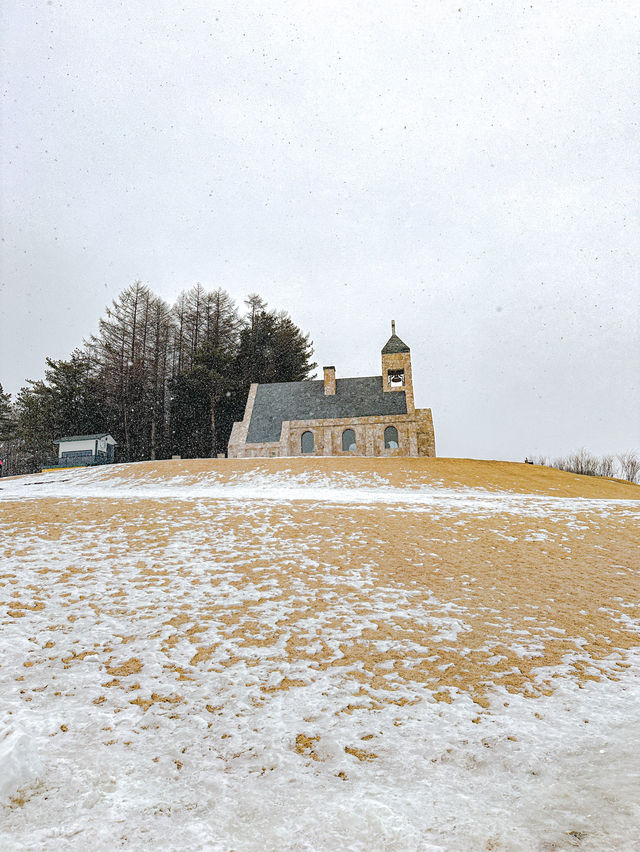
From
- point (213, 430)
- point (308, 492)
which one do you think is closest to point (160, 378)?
point (213, 430)

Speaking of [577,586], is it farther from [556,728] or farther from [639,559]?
[556,728]

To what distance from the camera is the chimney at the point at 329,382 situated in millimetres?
38066

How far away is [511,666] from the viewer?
5.38 metres

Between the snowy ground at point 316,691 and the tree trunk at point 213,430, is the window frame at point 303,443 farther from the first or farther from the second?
the snowy ground at point 316,691

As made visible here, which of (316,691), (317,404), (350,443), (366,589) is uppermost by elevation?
(317,404)

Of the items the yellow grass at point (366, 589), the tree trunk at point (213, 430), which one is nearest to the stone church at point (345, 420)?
the tree trunk at point (213, 430)

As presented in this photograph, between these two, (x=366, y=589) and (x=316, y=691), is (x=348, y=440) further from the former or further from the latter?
(x=316, y=691)

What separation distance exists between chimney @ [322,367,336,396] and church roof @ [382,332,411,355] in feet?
14.3

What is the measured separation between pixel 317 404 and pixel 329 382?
224cm

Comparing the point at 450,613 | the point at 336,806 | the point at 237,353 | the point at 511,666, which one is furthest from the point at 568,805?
the point at 237,353

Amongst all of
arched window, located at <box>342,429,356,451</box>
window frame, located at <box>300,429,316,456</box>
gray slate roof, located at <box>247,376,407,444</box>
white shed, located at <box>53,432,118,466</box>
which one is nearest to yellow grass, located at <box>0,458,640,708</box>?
window frame, located at <box>300,429,316,456</box>

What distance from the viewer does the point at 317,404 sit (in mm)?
37312

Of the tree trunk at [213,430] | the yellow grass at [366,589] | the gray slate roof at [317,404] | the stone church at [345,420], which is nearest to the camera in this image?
the yellow grass at [366,589]

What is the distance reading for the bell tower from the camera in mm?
37031
